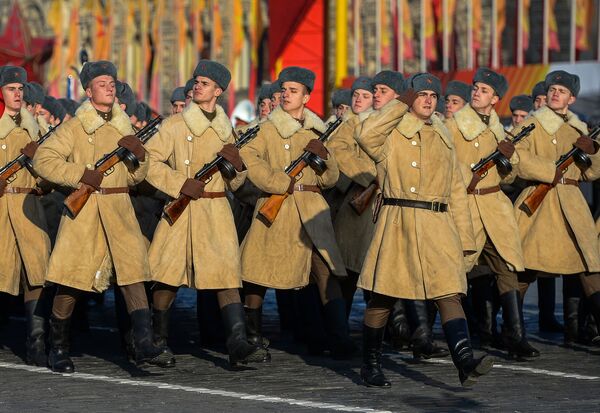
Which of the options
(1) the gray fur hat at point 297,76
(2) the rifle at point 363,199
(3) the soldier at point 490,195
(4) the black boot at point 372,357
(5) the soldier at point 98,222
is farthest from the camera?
(2) the rifle at point 363,199

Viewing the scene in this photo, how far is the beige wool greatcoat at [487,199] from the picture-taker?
12.1m

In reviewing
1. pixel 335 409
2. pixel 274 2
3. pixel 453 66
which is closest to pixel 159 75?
pixel 274 2

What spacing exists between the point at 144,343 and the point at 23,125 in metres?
2.00

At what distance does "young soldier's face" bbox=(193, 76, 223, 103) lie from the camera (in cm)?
1138

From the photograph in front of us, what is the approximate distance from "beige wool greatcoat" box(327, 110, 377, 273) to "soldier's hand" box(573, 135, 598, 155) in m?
1.38

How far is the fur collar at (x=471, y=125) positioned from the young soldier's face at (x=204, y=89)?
5.72 ft

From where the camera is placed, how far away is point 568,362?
38.7 feet

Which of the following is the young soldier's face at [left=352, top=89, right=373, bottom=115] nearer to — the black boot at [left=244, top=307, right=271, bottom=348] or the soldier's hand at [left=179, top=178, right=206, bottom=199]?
the black boot at [left=244, top=307, right=271, bottom=348]

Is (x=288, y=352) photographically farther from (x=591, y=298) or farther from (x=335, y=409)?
(x=335, y=409)

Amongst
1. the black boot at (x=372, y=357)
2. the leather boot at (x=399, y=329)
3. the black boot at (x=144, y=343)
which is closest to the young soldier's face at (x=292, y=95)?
the leather boot at (x=399, y=329)

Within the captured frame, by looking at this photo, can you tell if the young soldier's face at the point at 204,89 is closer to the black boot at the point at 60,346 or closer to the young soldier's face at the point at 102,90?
the young soldier's face at the point at 102,90

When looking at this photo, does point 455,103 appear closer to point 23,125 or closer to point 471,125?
point 471,125

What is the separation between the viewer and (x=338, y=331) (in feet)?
38.7

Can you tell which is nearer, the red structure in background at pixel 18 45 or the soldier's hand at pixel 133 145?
the soldier's hand at pixel 133 145
